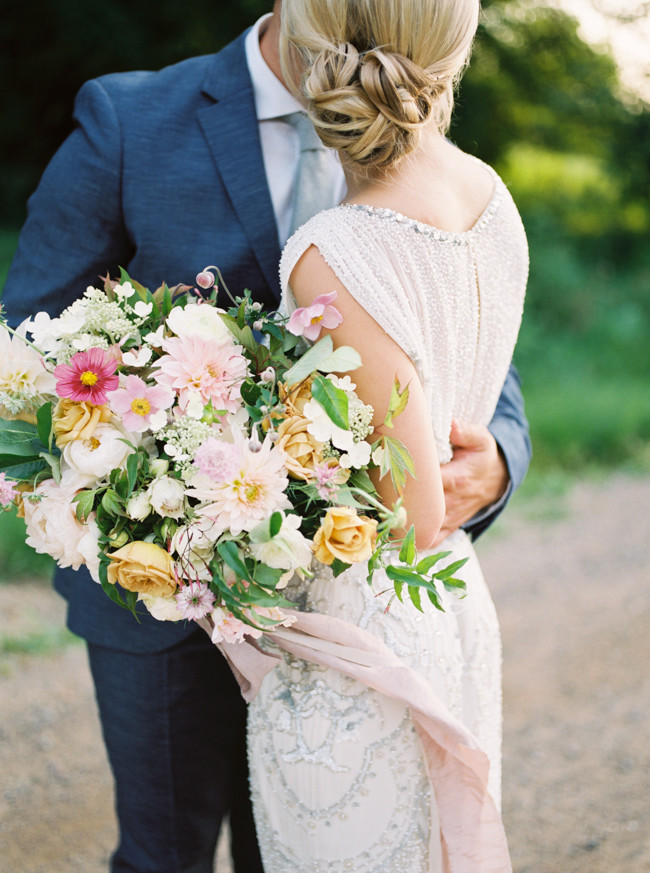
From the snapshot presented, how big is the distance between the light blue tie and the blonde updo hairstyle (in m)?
0.40

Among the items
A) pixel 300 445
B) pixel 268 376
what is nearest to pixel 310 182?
pixel 268 376

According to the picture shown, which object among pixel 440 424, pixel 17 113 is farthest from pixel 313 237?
pixel 17 113

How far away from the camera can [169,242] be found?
1.87m

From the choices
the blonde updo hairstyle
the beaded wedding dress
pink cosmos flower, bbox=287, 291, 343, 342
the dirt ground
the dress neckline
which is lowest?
the dirt ground

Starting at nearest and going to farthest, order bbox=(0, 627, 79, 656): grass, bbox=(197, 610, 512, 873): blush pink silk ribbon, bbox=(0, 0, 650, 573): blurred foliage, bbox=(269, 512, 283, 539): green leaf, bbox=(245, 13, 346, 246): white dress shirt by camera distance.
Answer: bbox=(269, 512, 283, 539): green leaf
bbox=(197, 610, 512, 873): blush pink silk ribbon
bbox=(245, 13, 346, 246): white dress shirt
bbox=(0, 627, 79, 656): grass
bbox=(0, 0, 650, 573): blurred foliage

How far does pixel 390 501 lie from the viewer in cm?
152

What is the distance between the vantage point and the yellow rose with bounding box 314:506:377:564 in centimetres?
130

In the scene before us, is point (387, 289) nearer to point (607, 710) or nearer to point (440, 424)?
point (440, 424)

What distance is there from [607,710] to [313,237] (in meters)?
3.15

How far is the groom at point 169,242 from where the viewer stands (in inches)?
73.6

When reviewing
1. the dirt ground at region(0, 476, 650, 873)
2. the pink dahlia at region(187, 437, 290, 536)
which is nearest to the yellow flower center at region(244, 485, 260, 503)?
the pink dahlia at region(187, 437, 290, 536)

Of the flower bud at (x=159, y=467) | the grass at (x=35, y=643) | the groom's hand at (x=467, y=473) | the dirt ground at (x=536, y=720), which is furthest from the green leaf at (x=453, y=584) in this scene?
the grass at (x=35, y=643)

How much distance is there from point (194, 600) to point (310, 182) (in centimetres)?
98

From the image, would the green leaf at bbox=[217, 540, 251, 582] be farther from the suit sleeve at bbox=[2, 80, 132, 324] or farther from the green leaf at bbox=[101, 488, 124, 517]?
the suit sleeve at bbox=[2, 80, 132, 324]
